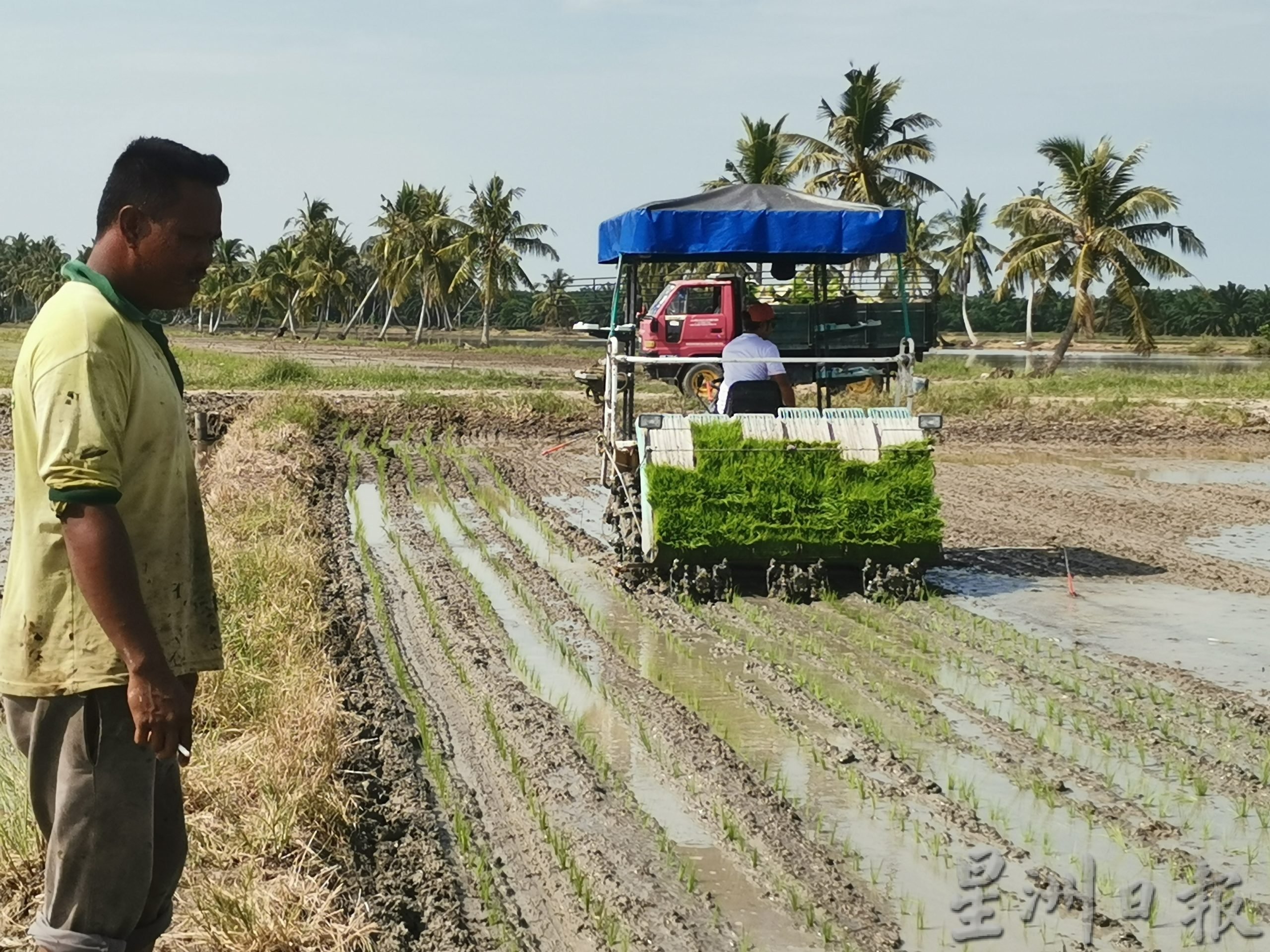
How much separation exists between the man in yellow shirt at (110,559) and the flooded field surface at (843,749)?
1503mm

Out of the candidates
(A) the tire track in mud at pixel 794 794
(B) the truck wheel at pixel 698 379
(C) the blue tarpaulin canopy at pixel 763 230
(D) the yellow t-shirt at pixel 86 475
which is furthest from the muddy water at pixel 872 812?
(B) the truck wheel at pixel 698 379

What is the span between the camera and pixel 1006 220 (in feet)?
119

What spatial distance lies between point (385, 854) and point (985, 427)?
1797 cm

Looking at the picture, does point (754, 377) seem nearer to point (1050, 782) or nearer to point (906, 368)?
point (906, 368)

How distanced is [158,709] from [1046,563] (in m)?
8.80

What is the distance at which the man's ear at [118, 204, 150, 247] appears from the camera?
2.82m

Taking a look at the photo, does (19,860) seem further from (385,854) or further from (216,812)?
(385,854)

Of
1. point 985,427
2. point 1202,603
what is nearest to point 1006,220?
point 985,427

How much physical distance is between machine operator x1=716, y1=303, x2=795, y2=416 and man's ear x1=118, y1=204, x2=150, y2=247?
6971 mm

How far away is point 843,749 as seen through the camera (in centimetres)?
586

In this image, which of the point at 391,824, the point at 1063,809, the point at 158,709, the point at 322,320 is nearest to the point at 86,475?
the point at 158,709

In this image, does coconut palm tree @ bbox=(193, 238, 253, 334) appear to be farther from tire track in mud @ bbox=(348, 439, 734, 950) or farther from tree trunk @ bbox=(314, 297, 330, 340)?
tire track in mud @ bbox=(348, 439, 734, 950)

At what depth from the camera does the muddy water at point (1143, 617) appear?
24.9 ft

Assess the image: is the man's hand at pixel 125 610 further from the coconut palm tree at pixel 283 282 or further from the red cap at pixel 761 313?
the coconut palm tree at pixel 283 282
